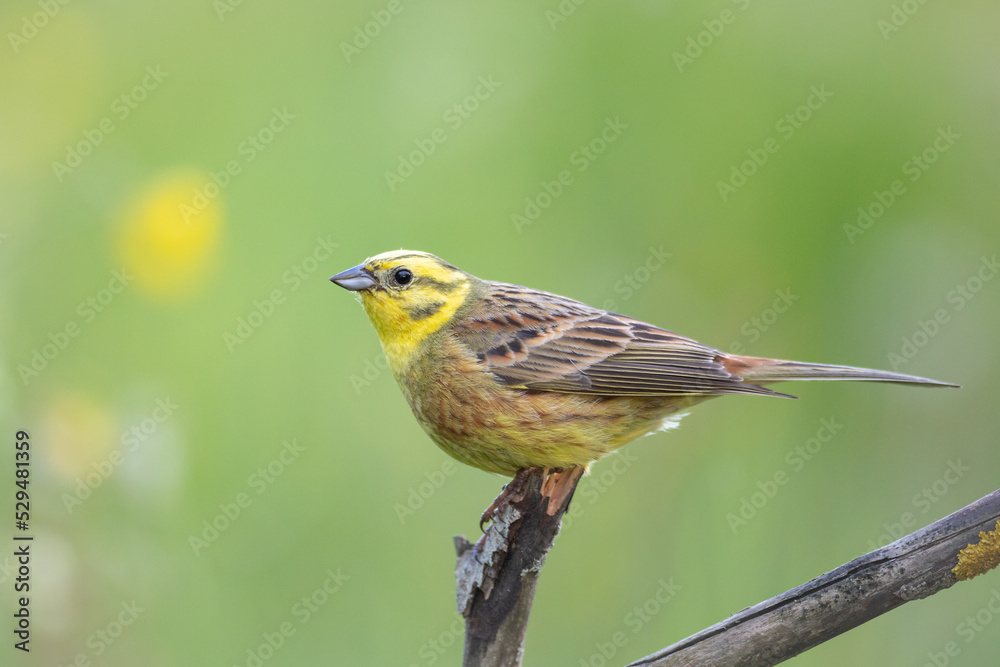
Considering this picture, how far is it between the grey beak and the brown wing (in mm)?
511

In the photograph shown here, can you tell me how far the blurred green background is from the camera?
514 centimetres

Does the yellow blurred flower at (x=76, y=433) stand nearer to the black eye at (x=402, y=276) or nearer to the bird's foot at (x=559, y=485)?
the black eye at (x=402, y=276)

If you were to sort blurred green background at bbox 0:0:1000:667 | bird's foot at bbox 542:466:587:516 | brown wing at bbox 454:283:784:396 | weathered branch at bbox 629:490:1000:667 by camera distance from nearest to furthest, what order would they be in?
weathered branch at bbox 629:490:1000:667
bird's foot at bbox 542:466:587:516
brown wing at bbox 454:283:784:396
blurred green background at bbox 0:0:1000:667

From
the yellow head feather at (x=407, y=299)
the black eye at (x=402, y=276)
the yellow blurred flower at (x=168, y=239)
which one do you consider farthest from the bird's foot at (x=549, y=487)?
the yellow blurred flower at (x=168, y=239)

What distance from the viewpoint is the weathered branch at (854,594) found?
296cm

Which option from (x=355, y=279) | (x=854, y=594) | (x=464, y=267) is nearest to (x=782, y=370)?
(x=854, y=594)

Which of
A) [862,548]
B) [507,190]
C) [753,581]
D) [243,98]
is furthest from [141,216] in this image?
[862,548]

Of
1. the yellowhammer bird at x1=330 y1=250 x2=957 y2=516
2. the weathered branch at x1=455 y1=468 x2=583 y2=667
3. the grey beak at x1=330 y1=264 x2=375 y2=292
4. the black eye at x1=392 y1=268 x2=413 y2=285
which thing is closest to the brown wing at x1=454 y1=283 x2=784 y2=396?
the yellowhammer bird at x1=330 y1=250 x2=957 y2=516

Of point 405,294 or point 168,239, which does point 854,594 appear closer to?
point 405,294

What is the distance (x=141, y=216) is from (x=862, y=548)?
4635mm

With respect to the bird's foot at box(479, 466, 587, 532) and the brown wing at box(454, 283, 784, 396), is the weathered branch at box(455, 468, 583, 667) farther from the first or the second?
the brown wing at box(454, 283, 784, 396)

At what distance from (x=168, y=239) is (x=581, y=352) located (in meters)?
2.47

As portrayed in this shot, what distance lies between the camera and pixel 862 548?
5598 mm

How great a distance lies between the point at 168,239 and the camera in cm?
533
